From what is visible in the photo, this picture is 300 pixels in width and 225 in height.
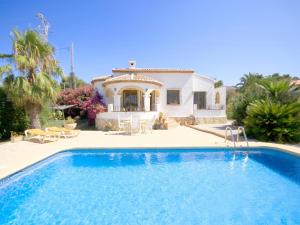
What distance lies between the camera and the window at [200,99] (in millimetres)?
26078

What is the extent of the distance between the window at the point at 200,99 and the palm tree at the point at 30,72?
1743 cm

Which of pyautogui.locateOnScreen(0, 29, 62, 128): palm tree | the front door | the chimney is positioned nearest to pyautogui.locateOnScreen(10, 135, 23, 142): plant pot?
pyautogui.locateOnScreen(0, 29, 62, 128): palm tree

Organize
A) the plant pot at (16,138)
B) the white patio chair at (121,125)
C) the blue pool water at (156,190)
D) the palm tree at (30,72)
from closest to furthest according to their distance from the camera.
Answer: the blue pool water at (156,190), the plant pot at (16,138), the palm tree at (30,72), the white patio chair at (121,125)

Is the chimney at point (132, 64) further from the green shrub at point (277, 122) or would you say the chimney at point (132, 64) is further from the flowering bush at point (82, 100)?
the green shrub at point (277, 122)

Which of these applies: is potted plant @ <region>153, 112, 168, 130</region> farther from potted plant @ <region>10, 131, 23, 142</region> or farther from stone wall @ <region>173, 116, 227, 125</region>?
potted plant @ <region>10, 131, 23, 142</region>

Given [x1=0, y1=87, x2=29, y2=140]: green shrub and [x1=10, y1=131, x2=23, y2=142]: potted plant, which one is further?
[x1=0, y1=87, x2=29, y2=140]: green shrub

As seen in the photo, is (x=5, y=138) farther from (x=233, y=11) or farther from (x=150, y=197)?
(x=233, y=11)

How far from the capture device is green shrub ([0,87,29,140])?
13.9m

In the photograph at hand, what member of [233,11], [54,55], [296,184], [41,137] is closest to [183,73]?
[233,11]

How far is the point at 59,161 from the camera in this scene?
1008 centimetres

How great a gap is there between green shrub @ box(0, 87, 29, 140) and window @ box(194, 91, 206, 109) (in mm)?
19571

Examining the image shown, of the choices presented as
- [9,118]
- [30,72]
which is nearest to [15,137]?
[9,118]

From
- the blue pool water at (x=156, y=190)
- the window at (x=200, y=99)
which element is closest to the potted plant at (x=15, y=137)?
the blue pool water at (x=156, y=190)

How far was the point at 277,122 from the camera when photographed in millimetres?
12625
